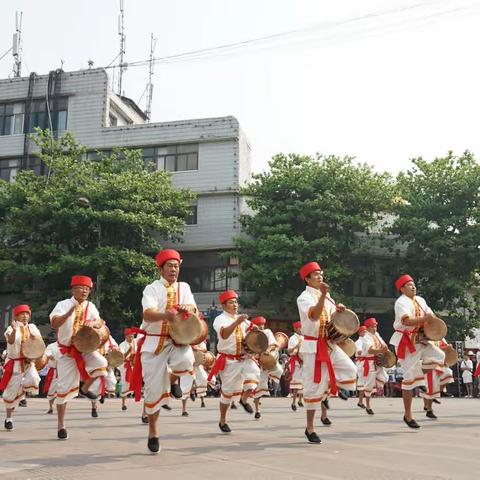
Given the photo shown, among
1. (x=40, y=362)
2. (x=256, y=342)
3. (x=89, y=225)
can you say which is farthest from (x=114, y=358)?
(x=89, y=225)

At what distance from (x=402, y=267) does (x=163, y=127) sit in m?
13.2

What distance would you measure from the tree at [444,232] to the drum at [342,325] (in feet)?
73.4

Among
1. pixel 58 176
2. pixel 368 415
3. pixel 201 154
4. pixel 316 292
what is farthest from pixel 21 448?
pixel 201 154

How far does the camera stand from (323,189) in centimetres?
3072

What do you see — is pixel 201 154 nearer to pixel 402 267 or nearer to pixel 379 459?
pixel 402 267

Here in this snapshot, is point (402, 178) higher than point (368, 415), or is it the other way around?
point (402, 178)

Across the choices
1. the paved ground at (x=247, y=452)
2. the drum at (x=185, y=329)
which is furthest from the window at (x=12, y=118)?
the drum at (x=185, y=329)

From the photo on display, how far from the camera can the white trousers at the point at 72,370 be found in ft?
29.4

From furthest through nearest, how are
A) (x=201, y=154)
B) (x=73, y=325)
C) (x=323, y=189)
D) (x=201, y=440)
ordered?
(x=201, y=154), (x=323, y=189), (x=73, y=325), (x=201, y=440)

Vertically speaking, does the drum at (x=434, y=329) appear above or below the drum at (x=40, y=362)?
above

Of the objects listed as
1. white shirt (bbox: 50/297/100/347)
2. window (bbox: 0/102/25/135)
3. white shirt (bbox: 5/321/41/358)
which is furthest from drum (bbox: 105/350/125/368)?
window (bbox: 0/102/25/135)

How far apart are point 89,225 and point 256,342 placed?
20.1m

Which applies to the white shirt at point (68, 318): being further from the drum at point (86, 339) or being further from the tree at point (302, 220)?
the tree at point (302, 220)

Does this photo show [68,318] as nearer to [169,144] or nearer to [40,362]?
[40,362]
